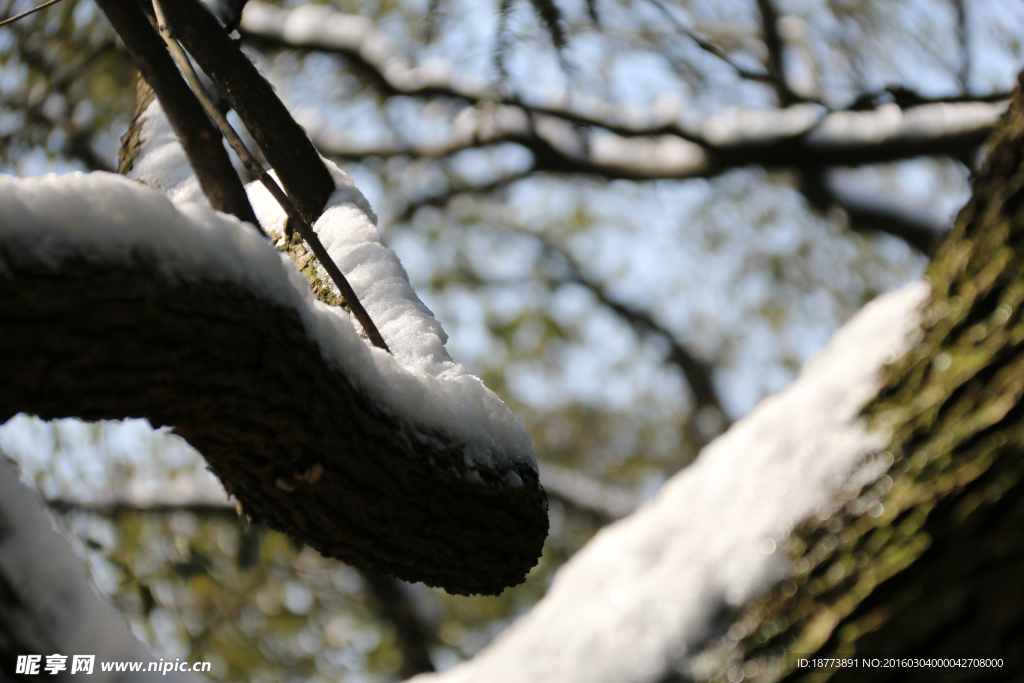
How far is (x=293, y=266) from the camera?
2.05ft

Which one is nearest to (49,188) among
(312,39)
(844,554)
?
(844,554)

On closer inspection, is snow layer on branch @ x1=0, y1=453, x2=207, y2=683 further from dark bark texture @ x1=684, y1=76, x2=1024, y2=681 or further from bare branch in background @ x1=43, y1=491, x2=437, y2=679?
bare branch in background @ x1=43, y1=491, x2=437, y2=679

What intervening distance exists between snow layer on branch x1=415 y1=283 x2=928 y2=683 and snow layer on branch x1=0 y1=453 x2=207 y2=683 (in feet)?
1.37

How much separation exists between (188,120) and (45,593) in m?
0.66

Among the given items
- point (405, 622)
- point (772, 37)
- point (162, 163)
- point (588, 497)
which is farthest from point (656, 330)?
point (162, 163)

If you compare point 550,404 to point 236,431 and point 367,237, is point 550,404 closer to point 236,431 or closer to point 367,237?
point 367,237

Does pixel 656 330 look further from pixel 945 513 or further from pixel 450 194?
pixel 945 513

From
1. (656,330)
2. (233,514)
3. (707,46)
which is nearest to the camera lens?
(707,46)

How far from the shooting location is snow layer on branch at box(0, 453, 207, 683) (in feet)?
1.77

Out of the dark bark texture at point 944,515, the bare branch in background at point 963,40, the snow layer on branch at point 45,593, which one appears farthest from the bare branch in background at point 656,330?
the snow layer on branch at point 45,593

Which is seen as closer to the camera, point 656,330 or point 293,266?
point 293,266

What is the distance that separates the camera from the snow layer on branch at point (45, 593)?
54 centimetres

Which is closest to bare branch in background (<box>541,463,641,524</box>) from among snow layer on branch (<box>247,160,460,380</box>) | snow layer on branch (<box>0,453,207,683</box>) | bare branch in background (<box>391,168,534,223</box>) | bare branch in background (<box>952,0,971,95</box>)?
bare branch in background (<box>391,168,534,223</box>)

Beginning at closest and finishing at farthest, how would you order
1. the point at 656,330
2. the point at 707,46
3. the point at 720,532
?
the point at 720,532 → the point at 707,46 → the point at 656,330
